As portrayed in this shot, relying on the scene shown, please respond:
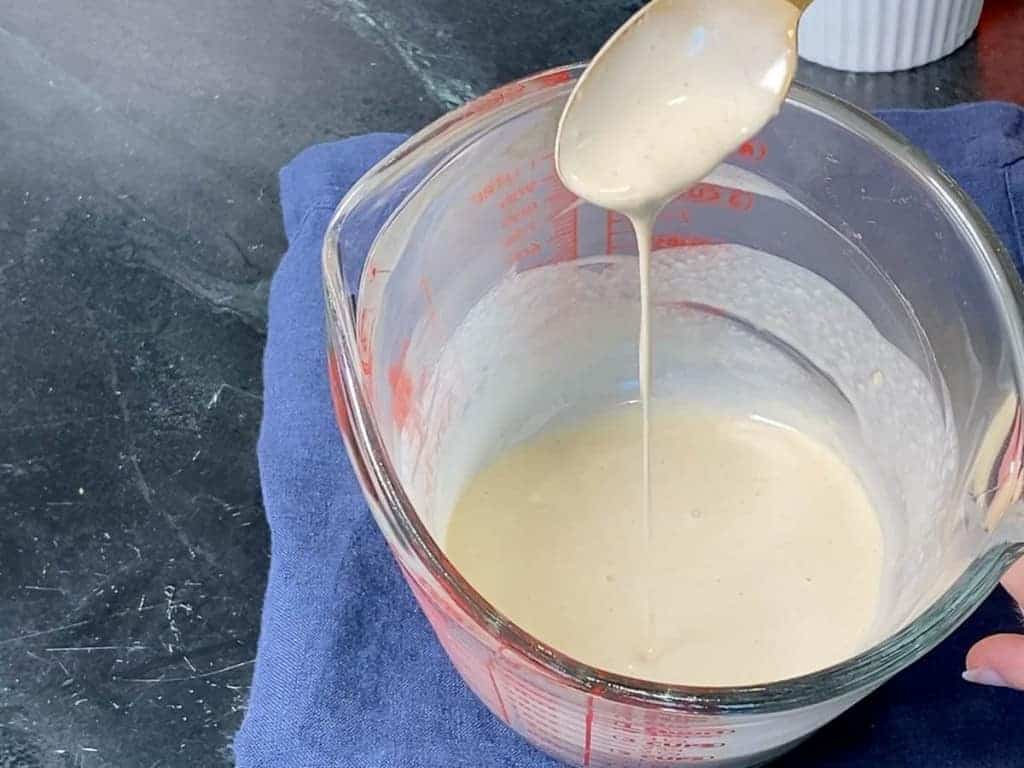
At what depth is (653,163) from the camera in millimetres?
702

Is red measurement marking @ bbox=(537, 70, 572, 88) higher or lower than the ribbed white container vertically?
higher

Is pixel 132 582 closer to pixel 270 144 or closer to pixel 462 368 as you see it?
pixel 462 368

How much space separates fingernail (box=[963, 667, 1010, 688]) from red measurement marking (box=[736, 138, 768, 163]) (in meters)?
0.34

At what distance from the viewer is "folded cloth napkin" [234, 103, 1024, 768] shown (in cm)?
79

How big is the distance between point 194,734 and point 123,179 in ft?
1.76

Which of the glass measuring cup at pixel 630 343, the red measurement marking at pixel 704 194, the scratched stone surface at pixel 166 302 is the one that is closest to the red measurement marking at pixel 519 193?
the glass measuring cup at pixel 630 343

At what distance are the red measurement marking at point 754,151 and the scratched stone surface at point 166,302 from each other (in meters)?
0.33

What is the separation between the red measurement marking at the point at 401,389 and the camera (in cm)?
76

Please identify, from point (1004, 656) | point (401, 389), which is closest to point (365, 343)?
point (401, 389)

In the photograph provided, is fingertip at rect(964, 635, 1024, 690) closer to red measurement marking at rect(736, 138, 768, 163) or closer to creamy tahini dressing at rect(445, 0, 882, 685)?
creamy tahini dressing at rect(445, 0, 882, 685)

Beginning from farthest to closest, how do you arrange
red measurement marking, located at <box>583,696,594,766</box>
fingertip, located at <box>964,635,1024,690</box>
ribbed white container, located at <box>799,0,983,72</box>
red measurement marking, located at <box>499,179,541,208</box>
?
ribbed white container, located at <box>799,0,983,72</box> → red measurement marking, located at <box>499,179,541,208</box> → fingertip, located at <box>964,635,1024,690</box> → red measurement marking, located at <box>583,696,594,766</box>

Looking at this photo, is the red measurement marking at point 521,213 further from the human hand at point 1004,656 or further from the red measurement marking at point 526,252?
the human hand at point 1004,656

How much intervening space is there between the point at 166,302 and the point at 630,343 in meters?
0.40

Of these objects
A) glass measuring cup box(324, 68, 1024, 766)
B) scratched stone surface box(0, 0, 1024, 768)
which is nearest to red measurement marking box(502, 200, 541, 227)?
glass measuring cup box(324, 68, 1024, 766)
